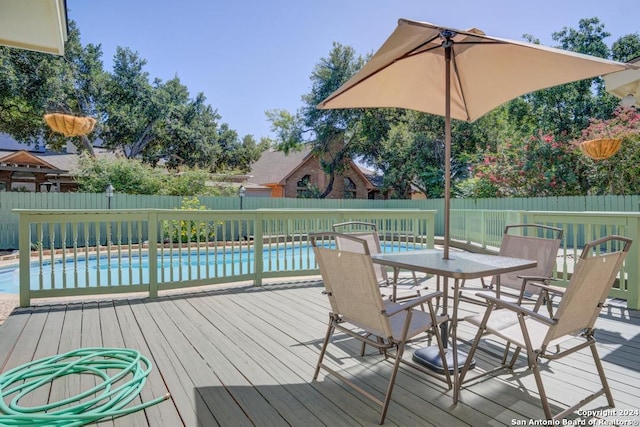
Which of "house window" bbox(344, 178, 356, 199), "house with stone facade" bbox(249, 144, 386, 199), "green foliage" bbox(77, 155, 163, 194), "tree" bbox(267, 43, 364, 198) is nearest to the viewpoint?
"green foliage" bbox(77, 155, 163, 194)

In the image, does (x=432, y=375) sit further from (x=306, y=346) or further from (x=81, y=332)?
(x=81, y=332)

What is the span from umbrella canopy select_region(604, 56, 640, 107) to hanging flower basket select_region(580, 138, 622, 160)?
4.48 m

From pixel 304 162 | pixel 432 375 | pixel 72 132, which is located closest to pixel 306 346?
pixel 432 375

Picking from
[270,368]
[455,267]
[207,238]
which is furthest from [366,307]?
[207,238]

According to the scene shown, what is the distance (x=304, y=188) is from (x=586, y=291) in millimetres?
20891

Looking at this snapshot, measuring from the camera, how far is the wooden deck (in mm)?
2010

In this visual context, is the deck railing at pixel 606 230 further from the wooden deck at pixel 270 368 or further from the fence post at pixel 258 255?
the fence post at pixel 258 255

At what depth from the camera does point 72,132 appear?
970 cm

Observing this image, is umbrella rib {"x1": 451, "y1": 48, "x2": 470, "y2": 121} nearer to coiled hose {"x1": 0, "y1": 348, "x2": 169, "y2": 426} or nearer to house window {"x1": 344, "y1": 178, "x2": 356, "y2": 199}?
coiled hose {"x1": 0, "y1": 348, "x2": 169, "y2": 426}

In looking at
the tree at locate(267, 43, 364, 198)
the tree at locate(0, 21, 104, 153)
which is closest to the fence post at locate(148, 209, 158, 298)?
the tree at locate(0, 21, 104, 153)

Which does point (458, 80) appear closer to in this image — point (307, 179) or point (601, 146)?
point (601, 146)

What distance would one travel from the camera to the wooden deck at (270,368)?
2010 millimetres

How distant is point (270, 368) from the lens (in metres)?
2.60

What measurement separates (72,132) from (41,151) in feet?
49.8
